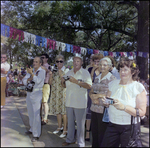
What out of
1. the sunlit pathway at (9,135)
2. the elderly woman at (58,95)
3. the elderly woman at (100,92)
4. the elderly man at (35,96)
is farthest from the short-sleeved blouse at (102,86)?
the sunlit pathway at (9,135)

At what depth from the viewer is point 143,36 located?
875cm

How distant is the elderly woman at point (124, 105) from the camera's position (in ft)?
6.51

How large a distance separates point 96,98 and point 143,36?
7.31 meters

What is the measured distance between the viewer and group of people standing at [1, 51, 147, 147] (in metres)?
2.04

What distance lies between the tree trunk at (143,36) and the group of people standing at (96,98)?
19.1ft

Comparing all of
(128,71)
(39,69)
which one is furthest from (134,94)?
(39,69)

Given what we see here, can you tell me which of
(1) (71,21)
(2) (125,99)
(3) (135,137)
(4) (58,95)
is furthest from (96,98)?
(1) (71,21)

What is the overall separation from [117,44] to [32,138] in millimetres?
13052

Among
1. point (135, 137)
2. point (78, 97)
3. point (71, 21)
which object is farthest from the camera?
point (71, 21)

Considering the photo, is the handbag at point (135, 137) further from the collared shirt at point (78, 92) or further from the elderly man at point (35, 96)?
the elderly man at point (35, 96)

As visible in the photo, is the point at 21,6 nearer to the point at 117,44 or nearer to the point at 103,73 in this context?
the point at 103,73

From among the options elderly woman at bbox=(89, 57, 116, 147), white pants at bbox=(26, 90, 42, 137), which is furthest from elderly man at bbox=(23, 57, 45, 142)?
elderly woman at bbox=(89, 57, 116, 147)

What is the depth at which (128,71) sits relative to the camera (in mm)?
2133

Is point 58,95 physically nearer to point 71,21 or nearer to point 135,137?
point 135,137
